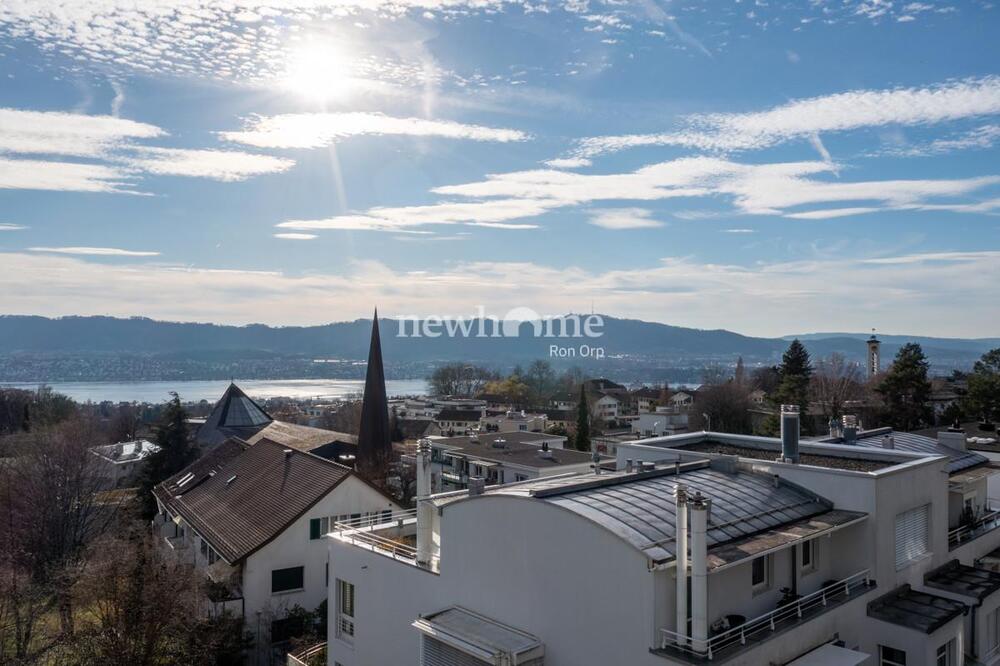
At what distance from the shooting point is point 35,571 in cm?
2481

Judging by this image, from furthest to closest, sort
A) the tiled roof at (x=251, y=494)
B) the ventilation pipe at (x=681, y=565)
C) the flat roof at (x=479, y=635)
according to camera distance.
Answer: the tiled roof at (x=251, y=494), the flat roof at (x=479, y=635), the ventilation pipe at (x=681, y=565)

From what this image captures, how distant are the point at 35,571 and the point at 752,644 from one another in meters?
27.0

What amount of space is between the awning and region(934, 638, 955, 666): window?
8.04 ft

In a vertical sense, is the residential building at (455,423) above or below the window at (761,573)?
below

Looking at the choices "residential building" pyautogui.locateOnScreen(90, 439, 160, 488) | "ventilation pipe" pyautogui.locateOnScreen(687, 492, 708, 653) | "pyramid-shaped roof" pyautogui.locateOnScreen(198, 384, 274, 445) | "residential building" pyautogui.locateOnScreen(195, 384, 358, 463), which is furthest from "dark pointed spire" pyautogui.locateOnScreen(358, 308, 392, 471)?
"ventilation pipe" pyautogui.locateOnScreen(687, 492, 708, 653)

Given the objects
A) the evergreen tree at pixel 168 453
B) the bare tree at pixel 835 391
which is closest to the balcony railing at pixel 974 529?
the bare tree at pixel 835 391

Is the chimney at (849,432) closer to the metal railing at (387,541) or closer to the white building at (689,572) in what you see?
the white building at (689,572)

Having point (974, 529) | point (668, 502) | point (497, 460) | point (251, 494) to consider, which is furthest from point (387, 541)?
point (497, 460)

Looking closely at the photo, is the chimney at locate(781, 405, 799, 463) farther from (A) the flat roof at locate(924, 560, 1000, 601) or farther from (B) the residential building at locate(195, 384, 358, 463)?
(B) the residential building at locate(195, 384, 358, 463)

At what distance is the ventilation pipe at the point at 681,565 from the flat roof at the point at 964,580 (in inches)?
270

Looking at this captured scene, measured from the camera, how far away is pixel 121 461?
4350 cm

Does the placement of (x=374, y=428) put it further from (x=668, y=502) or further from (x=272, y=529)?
(x=668, y=502)

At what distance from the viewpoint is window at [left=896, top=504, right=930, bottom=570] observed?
11680 mm

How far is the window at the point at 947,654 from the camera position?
1055cm
